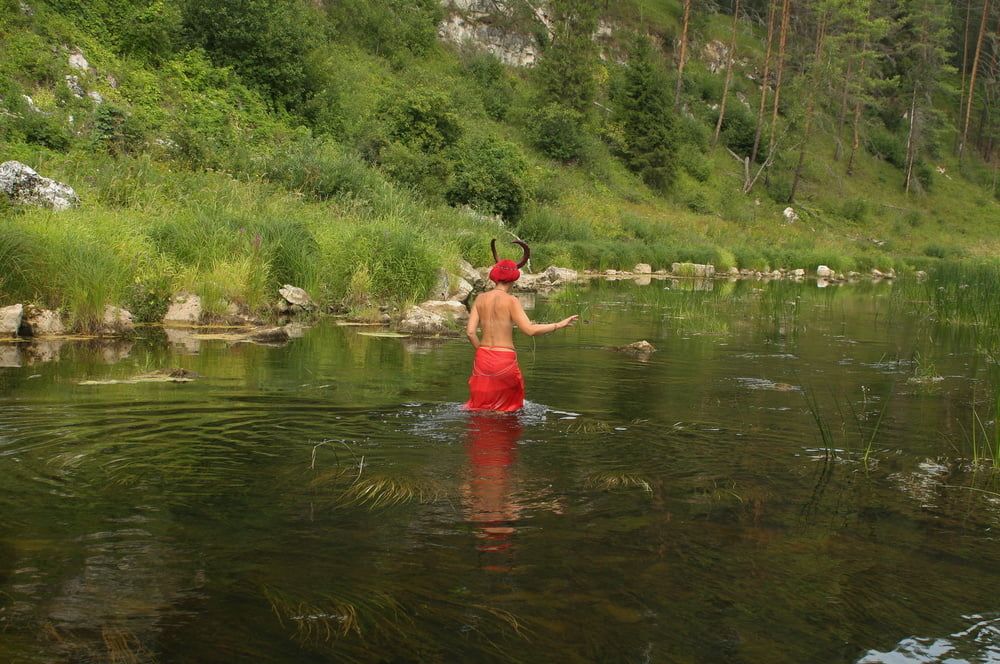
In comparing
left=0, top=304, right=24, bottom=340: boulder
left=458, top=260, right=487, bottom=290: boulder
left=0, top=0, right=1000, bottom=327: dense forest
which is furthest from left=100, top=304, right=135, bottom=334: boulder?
left=458, top=260, right=487, bottom=290: boulder

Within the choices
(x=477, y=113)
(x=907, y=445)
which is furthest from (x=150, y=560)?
(x=477, y=113)

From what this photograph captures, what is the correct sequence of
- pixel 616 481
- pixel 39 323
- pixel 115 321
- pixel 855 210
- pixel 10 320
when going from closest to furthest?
pixel 616 481, pixel 10 320, pixel 39 323, pixel 115 321, pixel 855 210

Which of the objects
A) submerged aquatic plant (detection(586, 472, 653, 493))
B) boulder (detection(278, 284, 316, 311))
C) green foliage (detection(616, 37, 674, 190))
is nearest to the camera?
submerged aquatic plant (detection(586, 472, 653, 493))

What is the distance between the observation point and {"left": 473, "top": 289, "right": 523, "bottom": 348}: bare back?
8094mm

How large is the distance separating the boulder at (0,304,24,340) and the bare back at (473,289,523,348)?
22.9ft

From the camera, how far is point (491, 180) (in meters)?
29.3

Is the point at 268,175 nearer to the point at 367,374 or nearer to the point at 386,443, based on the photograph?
the point at 367,374

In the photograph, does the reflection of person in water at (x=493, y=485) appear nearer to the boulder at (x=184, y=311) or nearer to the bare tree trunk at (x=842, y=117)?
the boulder at (x=184, y=311)

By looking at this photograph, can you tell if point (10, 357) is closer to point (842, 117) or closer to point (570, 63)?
point (570, 63)

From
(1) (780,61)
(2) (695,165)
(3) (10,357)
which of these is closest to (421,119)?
(3) (10,357)

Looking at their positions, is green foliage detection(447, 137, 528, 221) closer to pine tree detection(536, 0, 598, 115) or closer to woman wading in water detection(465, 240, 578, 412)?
pine tree detection(536, 0, 598, 115)

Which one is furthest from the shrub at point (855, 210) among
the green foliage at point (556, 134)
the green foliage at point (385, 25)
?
the green foliage at point (385, 25)

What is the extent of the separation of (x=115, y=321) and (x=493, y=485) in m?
8.72

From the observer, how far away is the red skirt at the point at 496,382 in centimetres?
808
